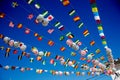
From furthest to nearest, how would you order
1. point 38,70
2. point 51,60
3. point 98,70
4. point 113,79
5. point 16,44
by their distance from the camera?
point 113,79, point 98,70, point 38,70, point 51,60, point 16,44

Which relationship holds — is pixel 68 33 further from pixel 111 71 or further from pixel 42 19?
pixel 111 71

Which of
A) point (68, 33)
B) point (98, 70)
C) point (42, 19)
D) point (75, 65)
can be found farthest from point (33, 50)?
point (98, 70)

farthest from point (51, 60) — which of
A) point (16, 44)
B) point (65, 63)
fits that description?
point (16, 44)

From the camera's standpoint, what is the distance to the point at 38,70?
9.49 m

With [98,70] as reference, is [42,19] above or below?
below

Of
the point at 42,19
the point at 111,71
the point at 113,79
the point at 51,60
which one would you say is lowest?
the point at 42,19

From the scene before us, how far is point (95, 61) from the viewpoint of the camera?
962cm

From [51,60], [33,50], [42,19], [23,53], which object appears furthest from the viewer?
[51,60]

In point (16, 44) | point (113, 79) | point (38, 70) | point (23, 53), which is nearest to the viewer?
point (16, 44)

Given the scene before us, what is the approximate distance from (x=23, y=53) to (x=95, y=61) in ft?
10.5

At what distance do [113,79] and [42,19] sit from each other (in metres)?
10.8

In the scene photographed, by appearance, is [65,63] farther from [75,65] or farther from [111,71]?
[111,71]

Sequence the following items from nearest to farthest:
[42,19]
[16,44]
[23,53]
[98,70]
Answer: [42,19], [16,44], [23,53], [98,70]

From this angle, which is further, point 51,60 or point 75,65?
point 75,65
